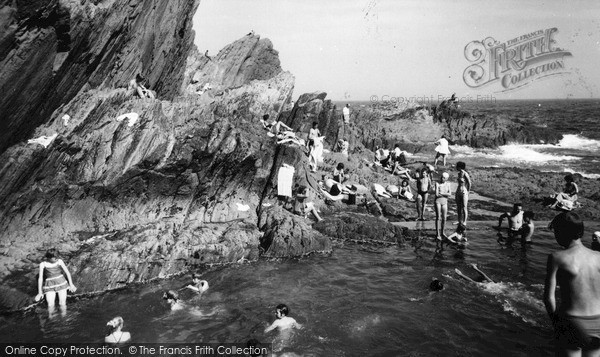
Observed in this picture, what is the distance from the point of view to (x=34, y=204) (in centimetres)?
1227

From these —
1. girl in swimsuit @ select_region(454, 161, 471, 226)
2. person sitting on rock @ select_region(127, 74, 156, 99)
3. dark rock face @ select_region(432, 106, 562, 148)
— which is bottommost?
girl in swimsuit @ select_region(454, 161, 471, 226)

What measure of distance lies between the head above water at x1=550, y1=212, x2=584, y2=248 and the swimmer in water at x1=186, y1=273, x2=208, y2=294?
9803 millimetres

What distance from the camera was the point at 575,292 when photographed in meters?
4.31

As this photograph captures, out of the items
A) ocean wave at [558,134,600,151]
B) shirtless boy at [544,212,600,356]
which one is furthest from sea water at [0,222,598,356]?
ocean wave at [558,134,600,151]

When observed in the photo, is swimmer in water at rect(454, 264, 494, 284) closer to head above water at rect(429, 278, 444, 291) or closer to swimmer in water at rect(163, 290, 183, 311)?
head above water at rect(429, 278, 444, 291)

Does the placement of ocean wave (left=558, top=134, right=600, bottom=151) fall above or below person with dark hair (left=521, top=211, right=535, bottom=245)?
above

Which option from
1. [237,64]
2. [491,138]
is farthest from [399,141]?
[237,64]

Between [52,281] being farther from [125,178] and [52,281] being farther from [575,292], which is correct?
[575,292]

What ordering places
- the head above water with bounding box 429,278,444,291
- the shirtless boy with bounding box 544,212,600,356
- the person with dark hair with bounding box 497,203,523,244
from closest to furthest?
the shirtless boy with bounding box 544,212,600,356 → the head above water with bounding box 429,278,444,291 → the person with dark hair with bounding box 497,203,523,244

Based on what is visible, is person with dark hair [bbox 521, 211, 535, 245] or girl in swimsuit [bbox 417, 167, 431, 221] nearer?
person with dark hair [bbox 521, 211, 535, 245]

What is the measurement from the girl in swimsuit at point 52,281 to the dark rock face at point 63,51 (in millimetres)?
4432

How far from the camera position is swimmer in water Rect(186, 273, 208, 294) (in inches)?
449

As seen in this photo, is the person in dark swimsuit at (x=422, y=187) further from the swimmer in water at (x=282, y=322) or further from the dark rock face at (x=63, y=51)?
the dark rock face at (x=63, y=51)

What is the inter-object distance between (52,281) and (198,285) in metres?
4.07
